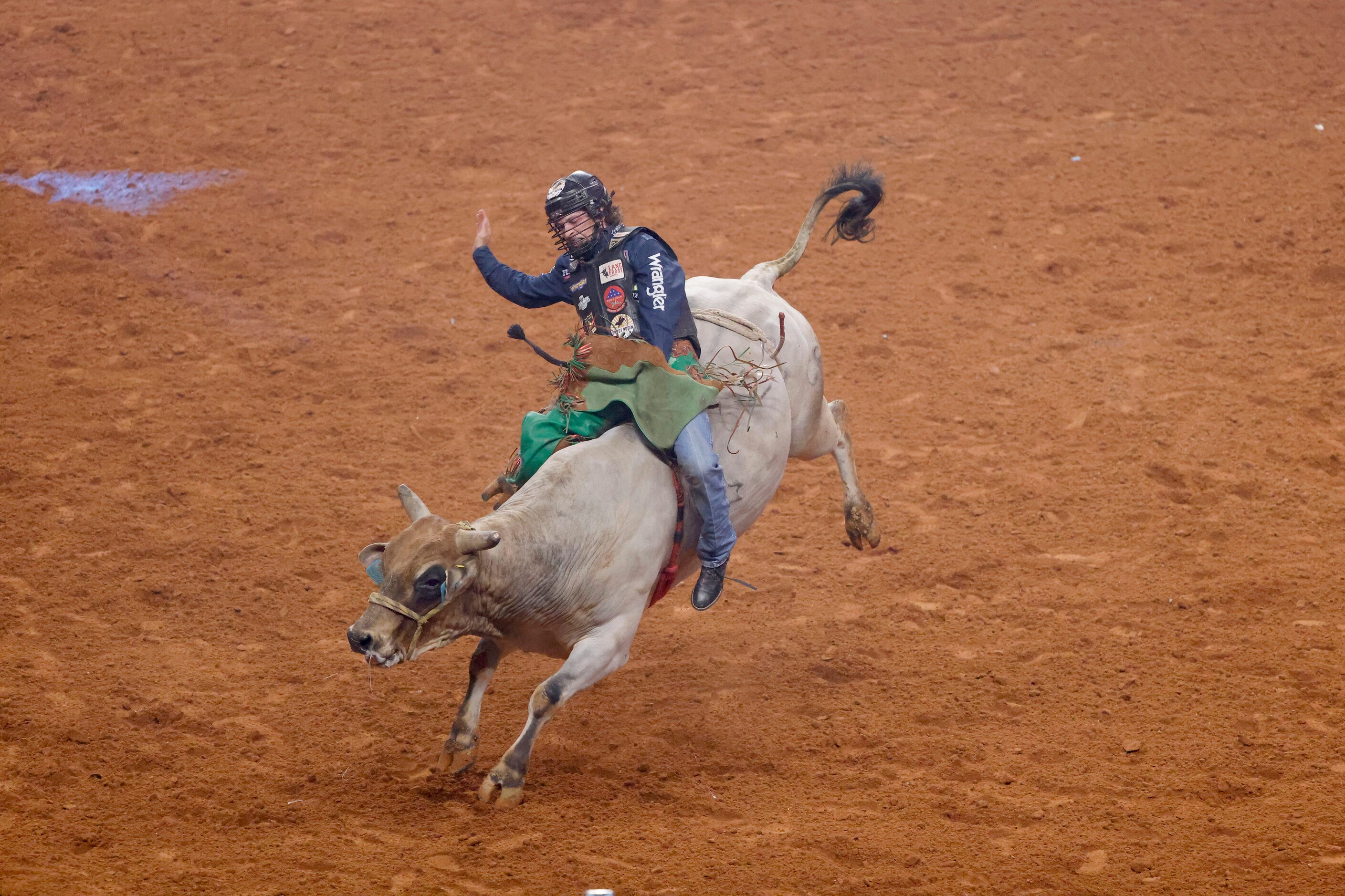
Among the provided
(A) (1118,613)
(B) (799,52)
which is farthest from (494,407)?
(B) (799,52)

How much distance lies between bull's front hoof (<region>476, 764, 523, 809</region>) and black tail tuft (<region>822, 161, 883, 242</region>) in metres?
3.75

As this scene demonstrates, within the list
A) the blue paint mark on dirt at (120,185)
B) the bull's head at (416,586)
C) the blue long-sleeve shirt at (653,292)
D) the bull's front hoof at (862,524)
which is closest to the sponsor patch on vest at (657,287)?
the blue long-sleeve shirt at (653,292)

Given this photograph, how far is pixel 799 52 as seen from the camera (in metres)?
14.7

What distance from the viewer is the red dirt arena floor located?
17.9ft

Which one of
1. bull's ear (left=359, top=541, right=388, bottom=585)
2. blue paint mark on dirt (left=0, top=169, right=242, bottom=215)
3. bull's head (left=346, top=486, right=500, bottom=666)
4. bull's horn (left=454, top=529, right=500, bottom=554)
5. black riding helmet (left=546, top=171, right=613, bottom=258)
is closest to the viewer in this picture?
bull's head (left=346, top=486, right=500, bottom=666)

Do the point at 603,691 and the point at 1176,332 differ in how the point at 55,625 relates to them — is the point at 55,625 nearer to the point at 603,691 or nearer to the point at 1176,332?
the point at 603,691

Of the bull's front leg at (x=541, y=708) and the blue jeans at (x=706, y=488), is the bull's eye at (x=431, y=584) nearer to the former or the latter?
the bull's front leg at (x=541, y=708)

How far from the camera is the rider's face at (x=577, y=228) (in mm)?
5965

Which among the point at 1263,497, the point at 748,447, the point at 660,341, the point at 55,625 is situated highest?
the point at 660,341

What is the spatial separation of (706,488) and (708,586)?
531 millimetres

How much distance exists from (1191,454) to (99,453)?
7737mm

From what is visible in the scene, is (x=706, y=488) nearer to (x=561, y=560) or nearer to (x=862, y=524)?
(x=561, y=560)

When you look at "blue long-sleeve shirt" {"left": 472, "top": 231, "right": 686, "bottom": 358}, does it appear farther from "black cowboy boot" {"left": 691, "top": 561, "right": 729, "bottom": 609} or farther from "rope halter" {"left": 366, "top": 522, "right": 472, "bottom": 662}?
"rope halter" {"left": 366, "top": 522, "right": 472, "bottom": 662}

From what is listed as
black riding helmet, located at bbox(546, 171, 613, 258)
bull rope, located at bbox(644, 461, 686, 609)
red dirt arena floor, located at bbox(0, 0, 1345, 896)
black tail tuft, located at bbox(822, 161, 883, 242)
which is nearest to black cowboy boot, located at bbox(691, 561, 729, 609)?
bull rope, located at bbox(644, 461, 686, 609)
